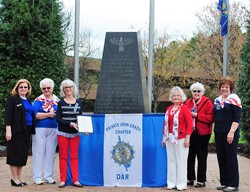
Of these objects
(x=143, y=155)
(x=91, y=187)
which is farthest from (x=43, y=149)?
(x=143, y=155)

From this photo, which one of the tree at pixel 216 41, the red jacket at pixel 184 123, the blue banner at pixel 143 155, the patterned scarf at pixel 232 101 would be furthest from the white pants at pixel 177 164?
the tree at pixel 216 41

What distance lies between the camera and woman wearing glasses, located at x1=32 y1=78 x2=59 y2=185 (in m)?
7.25

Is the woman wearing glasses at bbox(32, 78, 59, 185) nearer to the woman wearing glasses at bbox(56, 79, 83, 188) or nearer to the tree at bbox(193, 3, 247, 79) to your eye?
the woman wearing glasses at bbox(56, 79, 83, 188)

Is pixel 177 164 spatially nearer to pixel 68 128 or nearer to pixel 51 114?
pixel 68 128

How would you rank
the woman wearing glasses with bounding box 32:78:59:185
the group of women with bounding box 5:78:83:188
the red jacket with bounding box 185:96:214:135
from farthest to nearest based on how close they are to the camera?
1. the woman wearing glasses with bounding box 32:78:59:185
2. the red jacket with bounding box 185:96:214:135
3. the group of women with bounding box 5:78:83:188

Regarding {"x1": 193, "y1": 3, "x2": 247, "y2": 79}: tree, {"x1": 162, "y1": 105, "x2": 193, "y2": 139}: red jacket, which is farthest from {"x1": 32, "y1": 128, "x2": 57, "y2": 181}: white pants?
{"x1": 193, "y1": 3, "x2": 247, "y2": 79}: tree

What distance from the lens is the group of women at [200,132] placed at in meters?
6.86

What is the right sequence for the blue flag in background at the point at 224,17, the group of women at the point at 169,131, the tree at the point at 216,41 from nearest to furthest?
the group of women at the point at 169,131 < the blue flag in background at the point at 224,17 < the tree at the point at 216,41

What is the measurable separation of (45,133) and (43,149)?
0.27m

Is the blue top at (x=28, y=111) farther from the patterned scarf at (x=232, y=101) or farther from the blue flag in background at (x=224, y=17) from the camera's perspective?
the blue flag in background at (x=224, y=17)

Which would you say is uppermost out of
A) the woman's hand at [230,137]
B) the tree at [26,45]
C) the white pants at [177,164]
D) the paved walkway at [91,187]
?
the tree at [26,45]

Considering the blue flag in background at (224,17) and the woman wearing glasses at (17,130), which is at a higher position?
the blue flag in background at (224,17)

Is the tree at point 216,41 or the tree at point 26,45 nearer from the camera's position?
the tree at point 26,45

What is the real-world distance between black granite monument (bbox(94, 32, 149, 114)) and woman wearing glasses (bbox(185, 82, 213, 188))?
120cm
